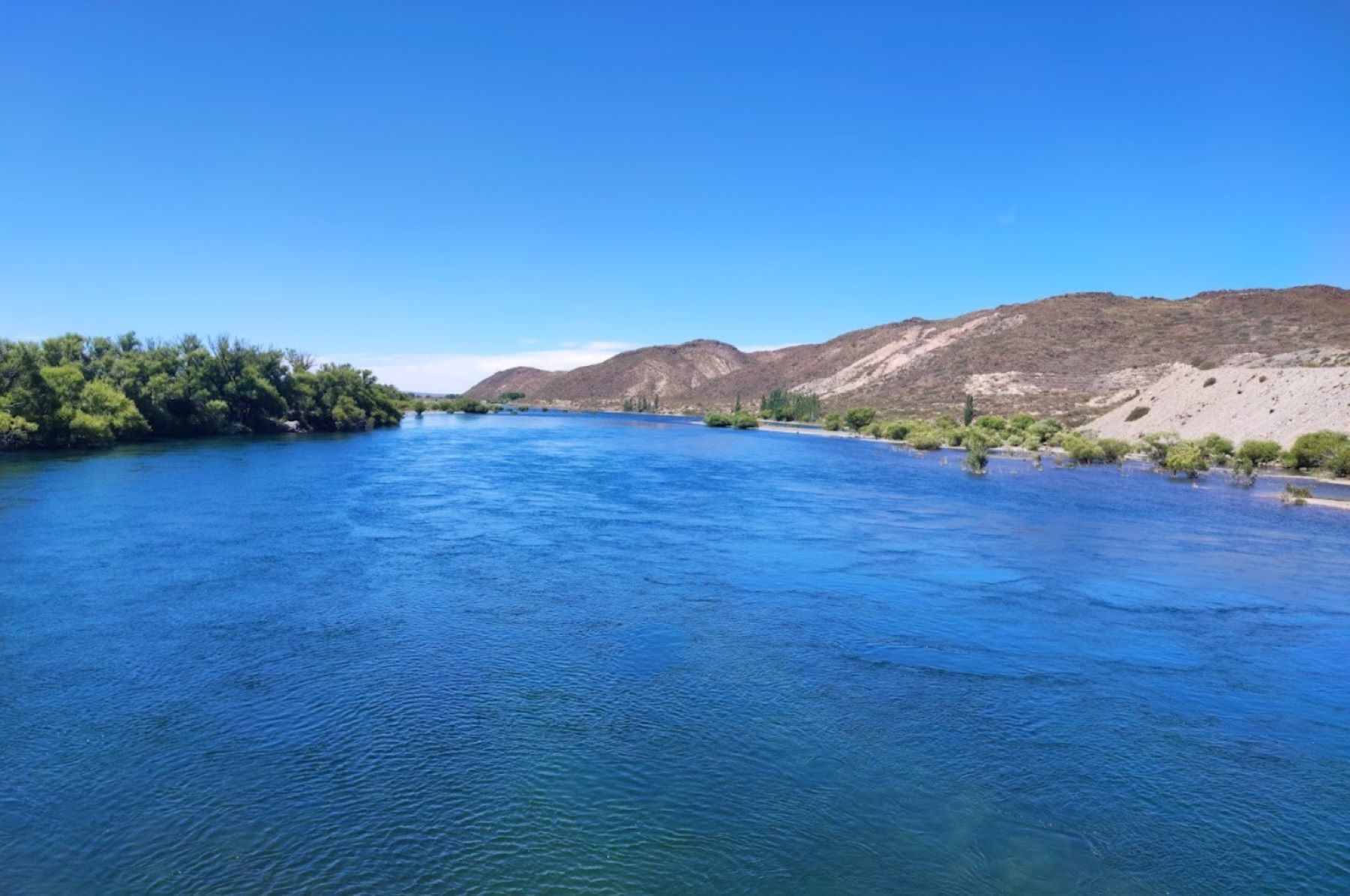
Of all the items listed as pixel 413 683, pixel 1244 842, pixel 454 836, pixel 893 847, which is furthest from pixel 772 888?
pixel 413 683

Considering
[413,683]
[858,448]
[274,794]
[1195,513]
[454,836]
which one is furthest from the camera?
[858,448]

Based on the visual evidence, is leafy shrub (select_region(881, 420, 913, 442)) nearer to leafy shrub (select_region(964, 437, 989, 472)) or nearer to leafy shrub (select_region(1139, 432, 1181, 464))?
leafy shrub (select_region(1139, 432, 1181, 464))

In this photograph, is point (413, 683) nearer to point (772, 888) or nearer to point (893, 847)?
point (772, 888)

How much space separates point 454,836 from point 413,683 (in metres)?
4.44

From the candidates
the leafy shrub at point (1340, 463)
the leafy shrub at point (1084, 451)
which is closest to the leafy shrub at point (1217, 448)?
the leafy shrub at point (1084, 451)

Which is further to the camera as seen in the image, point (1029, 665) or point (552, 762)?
point (1029, 665)

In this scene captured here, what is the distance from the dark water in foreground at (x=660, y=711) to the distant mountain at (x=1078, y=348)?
68.5 metres

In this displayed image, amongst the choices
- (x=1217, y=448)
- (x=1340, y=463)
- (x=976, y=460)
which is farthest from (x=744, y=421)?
(x=1340, y=463)

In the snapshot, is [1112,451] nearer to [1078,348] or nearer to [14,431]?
[1078,348]

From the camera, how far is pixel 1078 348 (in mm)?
111125

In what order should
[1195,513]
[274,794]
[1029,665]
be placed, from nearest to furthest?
[274,794], [1029,665], [1195,513]

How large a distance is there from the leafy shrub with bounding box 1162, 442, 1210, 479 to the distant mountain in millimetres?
28324

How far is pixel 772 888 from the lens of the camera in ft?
25.1

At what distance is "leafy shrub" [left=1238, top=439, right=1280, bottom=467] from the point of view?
49375 millimetres
